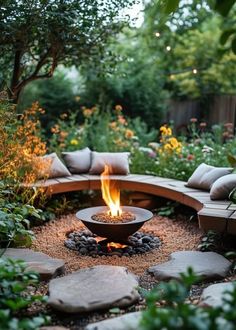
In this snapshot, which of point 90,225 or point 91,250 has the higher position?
point 90,225

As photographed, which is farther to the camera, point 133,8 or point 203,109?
point 203,109

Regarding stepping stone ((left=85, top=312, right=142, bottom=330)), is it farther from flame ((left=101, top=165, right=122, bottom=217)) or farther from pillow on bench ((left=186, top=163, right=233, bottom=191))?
pillow on bench ((left=186, top=163, right=233, bottom=191))

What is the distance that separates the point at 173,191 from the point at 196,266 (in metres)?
1.54

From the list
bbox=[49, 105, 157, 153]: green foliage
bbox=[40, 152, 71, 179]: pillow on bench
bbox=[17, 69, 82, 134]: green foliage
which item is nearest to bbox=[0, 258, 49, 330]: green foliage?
bbox=[40, 152, 71, 179]: pillow on bench

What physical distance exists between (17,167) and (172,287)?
2563 mm

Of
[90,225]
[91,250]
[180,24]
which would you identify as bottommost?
[91,250]

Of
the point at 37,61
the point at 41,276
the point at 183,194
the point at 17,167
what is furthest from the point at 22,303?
the point at 37,61

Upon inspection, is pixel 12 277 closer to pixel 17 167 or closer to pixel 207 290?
pixel 207 290

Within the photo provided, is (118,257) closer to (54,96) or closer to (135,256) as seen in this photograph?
(135,256)

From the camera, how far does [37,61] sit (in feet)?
16.5

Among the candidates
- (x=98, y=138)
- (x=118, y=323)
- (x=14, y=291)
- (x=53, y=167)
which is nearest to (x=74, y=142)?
(x=98, y=138)

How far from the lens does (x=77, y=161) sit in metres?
5.25

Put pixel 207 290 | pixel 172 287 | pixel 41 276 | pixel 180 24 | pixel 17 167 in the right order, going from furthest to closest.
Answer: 1. pixel 180 24
2. pixel 17 167
3. pixel 41 276
4. pixel 207 290
5. pixel 172 287

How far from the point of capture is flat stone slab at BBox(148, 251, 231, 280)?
9.55 feet
